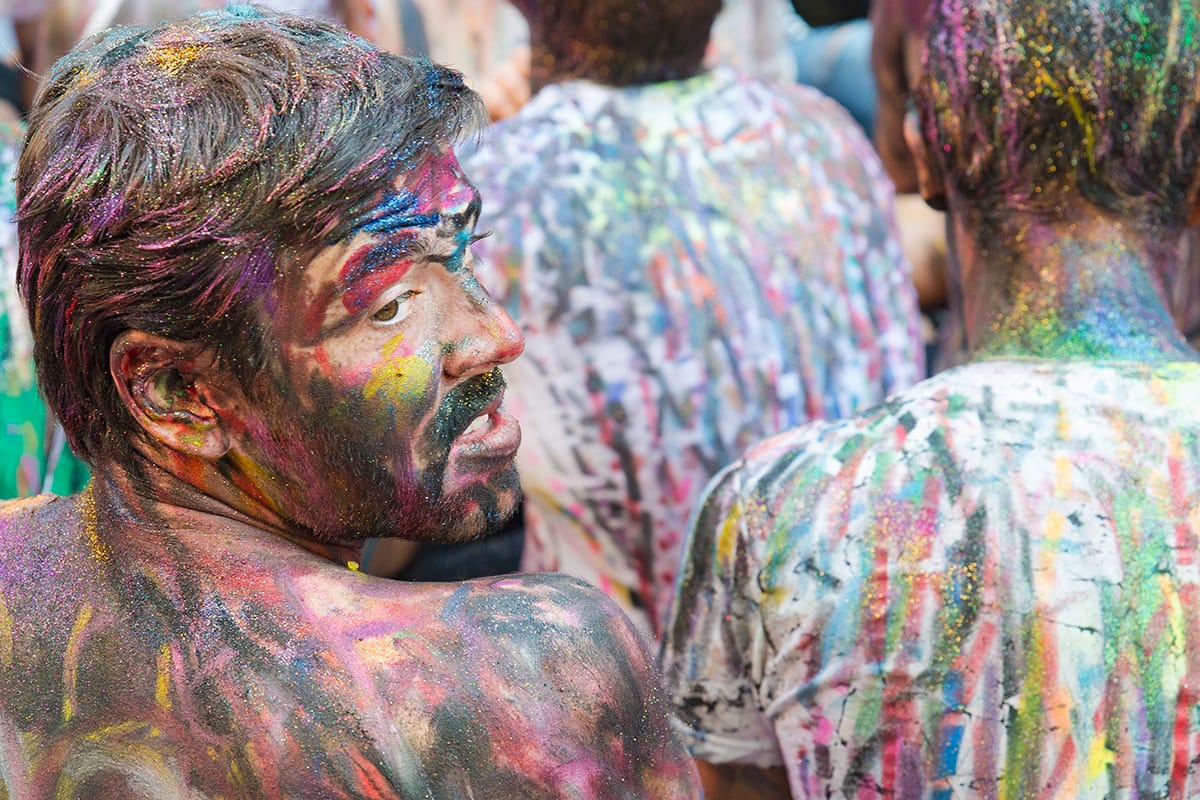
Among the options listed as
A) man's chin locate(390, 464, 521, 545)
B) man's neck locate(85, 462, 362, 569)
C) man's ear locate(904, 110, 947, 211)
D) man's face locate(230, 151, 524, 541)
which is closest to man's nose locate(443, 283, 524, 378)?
man's face locate(230, 151, 524, 541)

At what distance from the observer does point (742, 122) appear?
252cm

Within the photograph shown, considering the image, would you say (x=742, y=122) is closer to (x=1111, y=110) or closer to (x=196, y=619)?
(x=1111, y=110)

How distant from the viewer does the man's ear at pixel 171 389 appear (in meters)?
1.19

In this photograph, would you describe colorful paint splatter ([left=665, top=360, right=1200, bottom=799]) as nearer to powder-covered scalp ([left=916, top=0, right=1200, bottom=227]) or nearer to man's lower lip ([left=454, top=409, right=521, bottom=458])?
A: powder-covered scalp ([left=916, top=0, right=1200, bottom=227])

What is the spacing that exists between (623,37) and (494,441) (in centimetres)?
133

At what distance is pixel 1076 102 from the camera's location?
171cm

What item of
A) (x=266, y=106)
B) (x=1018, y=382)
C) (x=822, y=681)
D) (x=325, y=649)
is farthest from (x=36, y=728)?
(x=1018, y=382)

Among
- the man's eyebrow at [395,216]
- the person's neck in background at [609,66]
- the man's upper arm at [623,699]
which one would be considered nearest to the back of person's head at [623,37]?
the person's neck in background at [609,66]

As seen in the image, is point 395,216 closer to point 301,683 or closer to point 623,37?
point 301,683

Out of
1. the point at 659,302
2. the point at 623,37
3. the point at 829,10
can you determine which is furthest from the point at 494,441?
the point at 829,10

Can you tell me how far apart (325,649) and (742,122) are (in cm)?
160

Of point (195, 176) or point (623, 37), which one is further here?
point (623, 37)

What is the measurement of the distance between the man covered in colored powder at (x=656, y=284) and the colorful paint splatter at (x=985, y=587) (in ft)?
2.34

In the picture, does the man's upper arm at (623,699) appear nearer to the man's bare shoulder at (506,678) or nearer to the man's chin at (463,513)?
the man's bare shoulder at (506,678)
